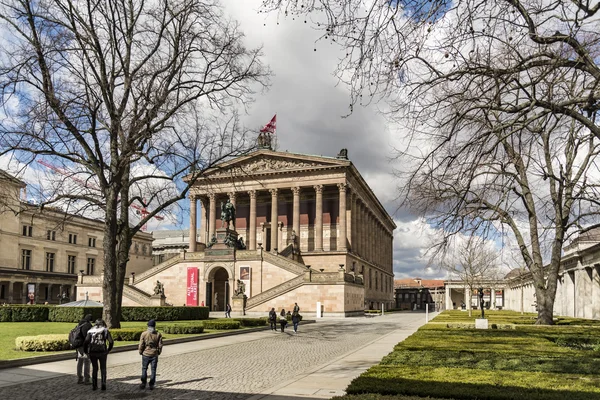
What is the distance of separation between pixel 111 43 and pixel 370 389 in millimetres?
22882

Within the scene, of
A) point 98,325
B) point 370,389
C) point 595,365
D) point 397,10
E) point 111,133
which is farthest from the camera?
point 111,133

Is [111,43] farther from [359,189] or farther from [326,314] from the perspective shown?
[359,189]

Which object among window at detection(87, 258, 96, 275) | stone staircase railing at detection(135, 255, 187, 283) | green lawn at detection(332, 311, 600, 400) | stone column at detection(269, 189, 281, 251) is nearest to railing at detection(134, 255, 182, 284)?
stone staircase railing at detection(135, 255, 187, 283)

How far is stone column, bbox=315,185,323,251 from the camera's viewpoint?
78312 mm

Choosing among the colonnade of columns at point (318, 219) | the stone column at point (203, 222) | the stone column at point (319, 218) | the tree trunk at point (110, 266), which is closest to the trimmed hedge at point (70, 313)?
the tree trunk at point (110, 266)

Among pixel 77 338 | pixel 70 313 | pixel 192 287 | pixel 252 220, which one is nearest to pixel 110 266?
pixel 77 338

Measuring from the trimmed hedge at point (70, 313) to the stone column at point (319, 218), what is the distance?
37047 mm

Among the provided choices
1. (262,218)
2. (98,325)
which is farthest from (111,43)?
(262,218)

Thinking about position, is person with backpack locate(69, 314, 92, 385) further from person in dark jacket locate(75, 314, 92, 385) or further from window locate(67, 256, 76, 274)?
window locate(67, 256, 76, 274)

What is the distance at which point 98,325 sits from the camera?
13.9m

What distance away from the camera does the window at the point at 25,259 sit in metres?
85.6

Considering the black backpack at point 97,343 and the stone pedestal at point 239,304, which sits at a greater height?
the black backpack at point 97,343

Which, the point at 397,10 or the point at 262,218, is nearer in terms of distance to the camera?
the point at 397,10

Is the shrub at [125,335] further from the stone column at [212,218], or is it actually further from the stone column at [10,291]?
the stone column at [10,291]
